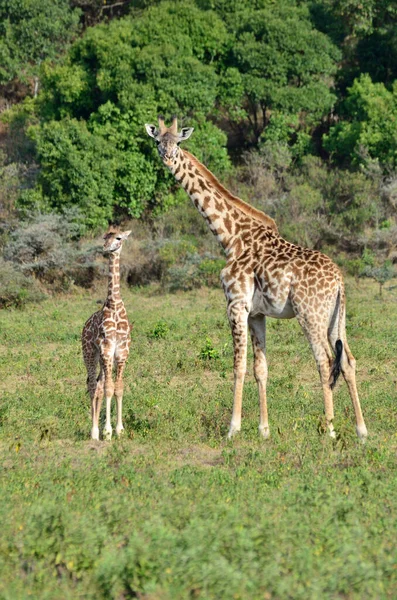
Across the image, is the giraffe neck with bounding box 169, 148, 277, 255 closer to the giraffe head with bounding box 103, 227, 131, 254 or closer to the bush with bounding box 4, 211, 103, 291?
the giraffe head with bounding box 103, 227, 131, 254

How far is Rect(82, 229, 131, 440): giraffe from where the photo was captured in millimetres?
11219

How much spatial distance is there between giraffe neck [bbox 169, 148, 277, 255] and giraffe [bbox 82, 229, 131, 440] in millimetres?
960

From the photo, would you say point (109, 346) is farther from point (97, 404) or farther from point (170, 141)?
Result: point (170, 141)

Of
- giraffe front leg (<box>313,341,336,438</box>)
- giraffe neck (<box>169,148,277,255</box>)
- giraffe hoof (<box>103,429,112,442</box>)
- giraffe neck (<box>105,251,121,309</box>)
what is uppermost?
giraffe neck (<box>169,148,277,255</box>)

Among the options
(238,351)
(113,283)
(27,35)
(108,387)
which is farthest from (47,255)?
(27,35)

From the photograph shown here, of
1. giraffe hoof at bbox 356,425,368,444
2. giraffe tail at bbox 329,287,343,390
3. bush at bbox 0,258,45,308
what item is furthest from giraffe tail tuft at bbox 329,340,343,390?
bush at bbox 0,258,45,308

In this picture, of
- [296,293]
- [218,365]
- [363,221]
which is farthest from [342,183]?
[296,293]

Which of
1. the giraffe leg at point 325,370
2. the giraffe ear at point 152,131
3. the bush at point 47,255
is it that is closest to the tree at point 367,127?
the bush at point 47,255

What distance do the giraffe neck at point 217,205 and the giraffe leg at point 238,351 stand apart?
0.77 meters

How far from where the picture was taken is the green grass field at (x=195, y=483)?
21.3 ft

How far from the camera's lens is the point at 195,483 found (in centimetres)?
870

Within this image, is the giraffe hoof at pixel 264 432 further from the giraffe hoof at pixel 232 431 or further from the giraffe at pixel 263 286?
the giraffe hoof at pixel 232 431

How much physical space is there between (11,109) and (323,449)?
25145 mm

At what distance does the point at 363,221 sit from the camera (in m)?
23.8
